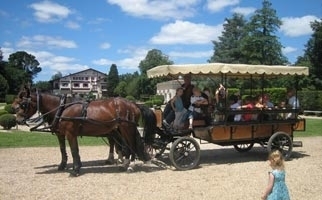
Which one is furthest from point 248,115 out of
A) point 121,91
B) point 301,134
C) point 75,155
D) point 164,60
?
point 164,60

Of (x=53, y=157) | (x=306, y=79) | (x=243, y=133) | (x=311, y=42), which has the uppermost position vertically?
(x=311, y=42)

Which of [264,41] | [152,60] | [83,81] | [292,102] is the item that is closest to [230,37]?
[264,41]

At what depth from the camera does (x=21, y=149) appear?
1516 cm

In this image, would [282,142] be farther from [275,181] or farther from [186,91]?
[275,181]

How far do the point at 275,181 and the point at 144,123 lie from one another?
19.0 ft

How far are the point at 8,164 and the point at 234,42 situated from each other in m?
74.3

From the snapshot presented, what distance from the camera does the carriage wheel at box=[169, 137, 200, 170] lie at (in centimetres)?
1095

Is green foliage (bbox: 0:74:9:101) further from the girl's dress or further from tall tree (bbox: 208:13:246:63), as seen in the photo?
the girl's dress

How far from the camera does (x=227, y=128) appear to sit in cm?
1177

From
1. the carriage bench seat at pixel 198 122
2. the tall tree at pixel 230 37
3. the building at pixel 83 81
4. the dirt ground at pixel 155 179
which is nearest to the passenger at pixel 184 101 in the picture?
the carriage bench seat at pixel 198 122

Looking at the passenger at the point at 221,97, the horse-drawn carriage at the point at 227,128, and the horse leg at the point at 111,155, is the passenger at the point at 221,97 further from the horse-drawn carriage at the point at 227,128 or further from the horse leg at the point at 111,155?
the horse leg at the point at 111,155

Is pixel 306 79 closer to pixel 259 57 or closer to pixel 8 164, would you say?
pixel 259 57

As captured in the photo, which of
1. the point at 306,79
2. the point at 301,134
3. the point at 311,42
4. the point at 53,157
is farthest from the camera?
the point at 311,42

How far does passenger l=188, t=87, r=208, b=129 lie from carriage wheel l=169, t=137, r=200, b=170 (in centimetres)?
55
